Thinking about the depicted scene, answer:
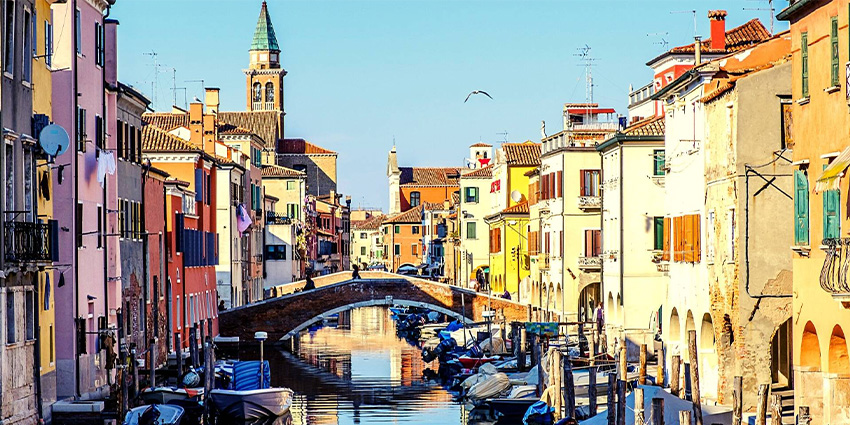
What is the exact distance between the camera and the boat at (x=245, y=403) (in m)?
28.8

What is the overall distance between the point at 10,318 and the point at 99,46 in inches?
361

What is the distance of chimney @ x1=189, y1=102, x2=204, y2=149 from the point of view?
164 ft

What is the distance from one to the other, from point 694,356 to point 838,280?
6034 mm

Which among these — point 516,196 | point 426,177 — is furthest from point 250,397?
point 426,177

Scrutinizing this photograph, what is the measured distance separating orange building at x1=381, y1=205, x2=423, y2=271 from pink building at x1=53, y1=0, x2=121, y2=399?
78.3 meters

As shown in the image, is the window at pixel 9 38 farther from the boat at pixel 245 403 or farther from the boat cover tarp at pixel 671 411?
the boat at pixel 245 403

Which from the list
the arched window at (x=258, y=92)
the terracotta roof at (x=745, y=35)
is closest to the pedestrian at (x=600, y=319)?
the terracotta roof at (x=745, y=35)

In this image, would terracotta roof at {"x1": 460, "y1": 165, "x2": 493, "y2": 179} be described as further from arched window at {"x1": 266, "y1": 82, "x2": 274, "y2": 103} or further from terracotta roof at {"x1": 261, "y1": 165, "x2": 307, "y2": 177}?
arched window at {"x1": 266, "y1": 82, "x2": 274, "y2": 103}

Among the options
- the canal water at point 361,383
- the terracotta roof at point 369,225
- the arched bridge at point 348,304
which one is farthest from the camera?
the terracotta roof at point 369,225

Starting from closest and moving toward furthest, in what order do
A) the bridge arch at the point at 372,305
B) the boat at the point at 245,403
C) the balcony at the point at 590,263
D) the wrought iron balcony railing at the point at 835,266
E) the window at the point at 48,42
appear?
the wrought iron balcony railing at the point at 835,266, the window at the point at 48,42, the boat at the point at 245,403, the balcony at the point at 590,263, the bridge arch at the point at 372,305

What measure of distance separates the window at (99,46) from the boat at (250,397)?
270 inches

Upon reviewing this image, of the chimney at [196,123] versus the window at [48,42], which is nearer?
the window at [48,42]

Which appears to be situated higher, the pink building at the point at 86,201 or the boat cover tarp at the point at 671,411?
the pink building at the point at 86,201

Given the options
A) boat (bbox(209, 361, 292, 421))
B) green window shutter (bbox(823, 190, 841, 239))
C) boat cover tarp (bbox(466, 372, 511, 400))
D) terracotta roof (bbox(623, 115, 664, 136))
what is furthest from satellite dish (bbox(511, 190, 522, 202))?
green window shutter (bbox(823, 190, 841, 239))
